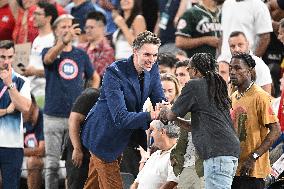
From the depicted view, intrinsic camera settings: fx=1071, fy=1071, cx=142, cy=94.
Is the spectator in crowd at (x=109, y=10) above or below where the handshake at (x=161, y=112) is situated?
above

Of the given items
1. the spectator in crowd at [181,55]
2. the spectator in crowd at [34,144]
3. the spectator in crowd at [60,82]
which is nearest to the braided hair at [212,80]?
the spectator in crowd at [181,55]

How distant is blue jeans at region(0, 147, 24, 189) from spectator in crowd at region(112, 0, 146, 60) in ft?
9.05

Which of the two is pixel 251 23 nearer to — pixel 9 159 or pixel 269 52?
pixel 269 52

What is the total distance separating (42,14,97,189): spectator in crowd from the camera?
13039mm

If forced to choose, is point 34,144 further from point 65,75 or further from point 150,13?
point 150,13

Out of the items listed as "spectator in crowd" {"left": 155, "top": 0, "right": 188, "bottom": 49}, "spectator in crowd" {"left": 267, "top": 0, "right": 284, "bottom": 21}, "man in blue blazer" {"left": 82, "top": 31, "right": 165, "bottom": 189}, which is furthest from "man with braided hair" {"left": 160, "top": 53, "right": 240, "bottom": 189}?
"spectator in crowd" {"left": 155, "top": 0, "right": 188, "bottom": 49}

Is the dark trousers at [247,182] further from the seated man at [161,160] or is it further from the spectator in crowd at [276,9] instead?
the spectator in crowd at [276,9]

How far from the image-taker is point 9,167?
1203 cm

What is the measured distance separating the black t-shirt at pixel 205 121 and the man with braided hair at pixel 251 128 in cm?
78

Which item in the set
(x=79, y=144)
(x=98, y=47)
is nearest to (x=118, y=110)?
(x=79, y=144)

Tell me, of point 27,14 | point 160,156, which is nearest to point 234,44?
point 160,156

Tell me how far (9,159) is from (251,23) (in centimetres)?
337

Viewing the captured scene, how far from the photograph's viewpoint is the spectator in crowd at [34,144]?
518 inches

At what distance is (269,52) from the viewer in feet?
43.5
